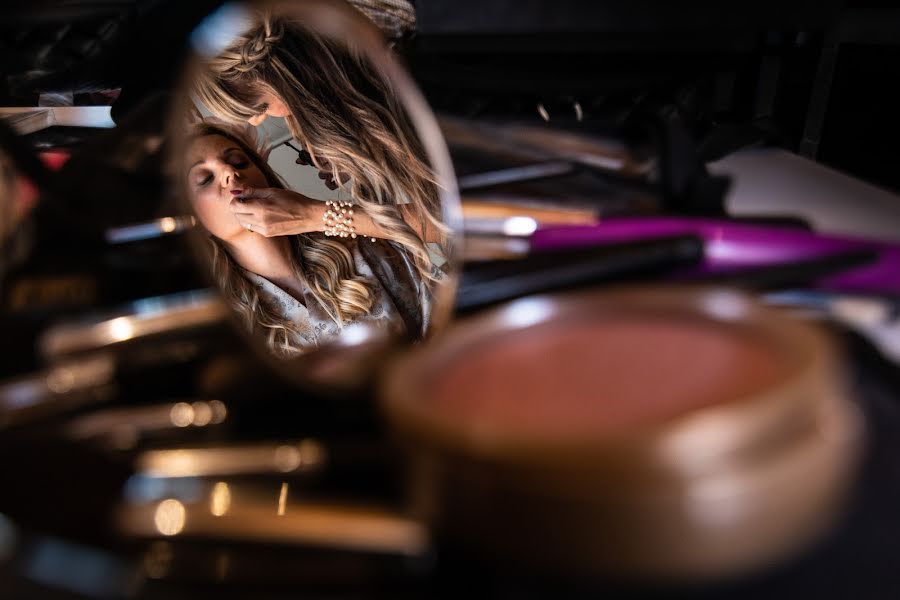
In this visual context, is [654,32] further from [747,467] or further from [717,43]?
[747,467]

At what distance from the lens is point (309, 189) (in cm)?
28

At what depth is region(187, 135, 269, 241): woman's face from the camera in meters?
0.25

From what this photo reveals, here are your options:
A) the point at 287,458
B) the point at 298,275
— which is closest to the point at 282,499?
the point at 287,458

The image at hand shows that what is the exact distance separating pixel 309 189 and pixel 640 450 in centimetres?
20

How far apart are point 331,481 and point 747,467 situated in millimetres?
111

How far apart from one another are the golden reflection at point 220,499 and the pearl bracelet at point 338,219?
0.13 metres

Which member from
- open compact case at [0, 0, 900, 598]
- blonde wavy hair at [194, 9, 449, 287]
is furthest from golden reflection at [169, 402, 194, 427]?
blonde wavy hair at [194, 9, 449, 287]

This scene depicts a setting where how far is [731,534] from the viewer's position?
14cm

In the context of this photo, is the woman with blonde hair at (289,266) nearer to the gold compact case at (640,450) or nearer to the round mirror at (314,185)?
the round mirror at (314,185)

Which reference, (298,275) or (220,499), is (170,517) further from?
(298,275)

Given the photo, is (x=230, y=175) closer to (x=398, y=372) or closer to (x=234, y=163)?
(x=234, y=163)

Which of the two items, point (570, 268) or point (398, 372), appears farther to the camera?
point (570, 268)

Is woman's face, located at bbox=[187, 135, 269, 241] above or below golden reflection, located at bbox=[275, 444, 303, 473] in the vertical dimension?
above

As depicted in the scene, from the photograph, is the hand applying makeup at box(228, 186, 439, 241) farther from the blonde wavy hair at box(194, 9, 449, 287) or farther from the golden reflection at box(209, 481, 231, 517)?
the golden reflection at box(209, 481, 231, 517)
